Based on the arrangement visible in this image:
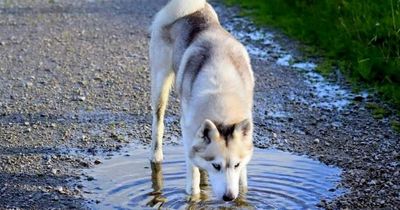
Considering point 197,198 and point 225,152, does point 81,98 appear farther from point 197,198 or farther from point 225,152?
point 225,152

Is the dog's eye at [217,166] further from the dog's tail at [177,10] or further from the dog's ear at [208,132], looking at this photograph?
the dog's tail at [177,10]

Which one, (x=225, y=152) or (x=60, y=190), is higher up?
(x=225, y=152)

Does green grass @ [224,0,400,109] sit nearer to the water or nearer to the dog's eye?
the water

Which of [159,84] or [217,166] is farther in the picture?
[159,84]

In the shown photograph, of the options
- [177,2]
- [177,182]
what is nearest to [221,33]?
[177,2]

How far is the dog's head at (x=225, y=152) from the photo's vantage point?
18.0 ft

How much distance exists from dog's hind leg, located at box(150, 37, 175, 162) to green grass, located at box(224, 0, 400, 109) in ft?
8.30

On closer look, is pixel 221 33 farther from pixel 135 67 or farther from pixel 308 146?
pixel 135 67

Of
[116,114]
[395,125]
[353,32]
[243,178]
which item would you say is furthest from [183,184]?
[353,32]

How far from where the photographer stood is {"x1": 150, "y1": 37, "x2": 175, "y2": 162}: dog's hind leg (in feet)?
22.7

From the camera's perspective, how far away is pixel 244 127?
5.54 m

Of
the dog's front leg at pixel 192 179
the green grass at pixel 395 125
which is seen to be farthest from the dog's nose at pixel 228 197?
the green grass at pixel 395 125

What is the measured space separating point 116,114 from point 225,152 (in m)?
2.90

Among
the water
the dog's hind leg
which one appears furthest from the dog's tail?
the water
